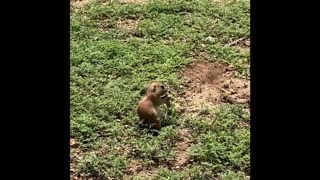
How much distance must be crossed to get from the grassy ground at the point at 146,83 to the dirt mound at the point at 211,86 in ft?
0.24

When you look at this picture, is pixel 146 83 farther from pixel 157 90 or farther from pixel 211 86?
pixel 157 90

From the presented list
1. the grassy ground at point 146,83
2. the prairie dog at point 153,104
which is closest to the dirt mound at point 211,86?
the grassy ground at point 146,83

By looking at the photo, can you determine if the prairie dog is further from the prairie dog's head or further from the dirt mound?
the dirt mound

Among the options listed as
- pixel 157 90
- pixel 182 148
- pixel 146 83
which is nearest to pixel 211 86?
pixel 146 83

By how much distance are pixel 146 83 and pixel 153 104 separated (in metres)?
0.71

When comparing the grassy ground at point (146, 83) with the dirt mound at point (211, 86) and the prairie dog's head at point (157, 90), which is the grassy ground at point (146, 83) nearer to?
the dirt mound at point (211, 86)

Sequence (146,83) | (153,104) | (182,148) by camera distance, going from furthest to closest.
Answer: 1. (146,83)
2. (153,104)
3. (182,148)

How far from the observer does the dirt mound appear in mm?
4902

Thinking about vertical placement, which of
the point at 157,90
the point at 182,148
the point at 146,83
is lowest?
the point at 182,148

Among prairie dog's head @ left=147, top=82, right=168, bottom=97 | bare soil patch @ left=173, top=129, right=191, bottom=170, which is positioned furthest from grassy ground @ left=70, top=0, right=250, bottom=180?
prairie dog's head @ left=147, top=82, right=168, bottom=97

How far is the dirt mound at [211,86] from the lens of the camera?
4902 millimetres

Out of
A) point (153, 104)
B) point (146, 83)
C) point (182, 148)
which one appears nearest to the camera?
point (182, 148)

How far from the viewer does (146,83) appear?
16.9 feet
